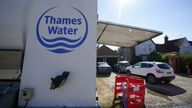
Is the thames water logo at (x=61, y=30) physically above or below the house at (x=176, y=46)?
below

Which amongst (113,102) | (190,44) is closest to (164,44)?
(190,44)

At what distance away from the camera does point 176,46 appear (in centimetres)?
3872

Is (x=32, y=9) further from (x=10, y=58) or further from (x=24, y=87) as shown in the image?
(x=24, y=87)

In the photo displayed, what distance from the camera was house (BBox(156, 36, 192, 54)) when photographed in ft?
126

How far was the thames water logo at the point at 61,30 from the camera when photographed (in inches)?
110

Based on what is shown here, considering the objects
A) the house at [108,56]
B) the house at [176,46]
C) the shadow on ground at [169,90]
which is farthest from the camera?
the house at [176,46]

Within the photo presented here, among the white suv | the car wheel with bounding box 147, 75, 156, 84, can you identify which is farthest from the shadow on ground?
the car wheel with bounding box 147, 75, 156, 84

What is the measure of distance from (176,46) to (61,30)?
40.9 metres

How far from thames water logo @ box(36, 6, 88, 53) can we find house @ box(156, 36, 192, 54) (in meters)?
40.1

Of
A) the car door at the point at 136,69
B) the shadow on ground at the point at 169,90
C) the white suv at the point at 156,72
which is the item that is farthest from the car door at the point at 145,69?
the shadow on ground at the point at 169,90

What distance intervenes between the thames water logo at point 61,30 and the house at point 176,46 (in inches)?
1581

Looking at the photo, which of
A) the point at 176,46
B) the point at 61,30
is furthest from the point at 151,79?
the point at 176,46

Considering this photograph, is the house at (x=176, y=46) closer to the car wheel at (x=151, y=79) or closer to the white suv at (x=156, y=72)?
the white suv at (x=156, y=72)

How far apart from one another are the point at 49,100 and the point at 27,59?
2.58 feet
